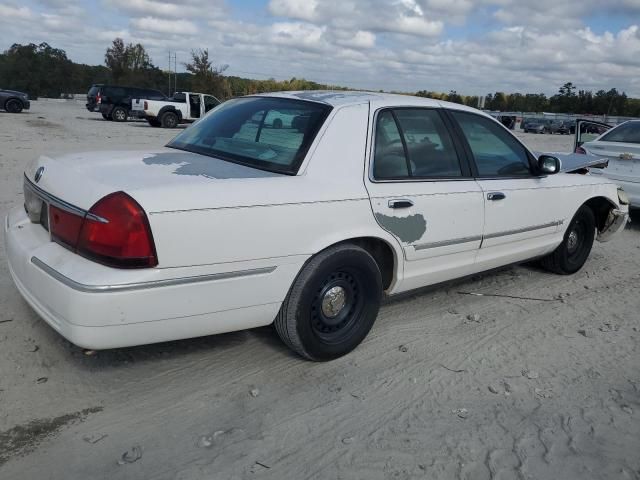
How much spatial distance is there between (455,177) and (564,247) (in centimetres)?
198

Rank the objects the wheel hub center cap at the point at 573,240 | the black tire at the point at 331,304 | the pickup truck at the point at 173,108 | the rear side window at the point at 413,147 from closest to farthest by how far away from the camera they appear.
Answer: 1. the black tire at the point at 331,304
2. the rear side window at the point at 413,147
3. the wheel hub center cap at the point at 573,240
4. the pickup truck at the point at 173,108

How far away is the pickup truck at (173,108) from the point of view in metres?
23.9

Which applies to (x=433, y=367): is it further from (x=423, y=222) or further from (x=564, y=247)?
(x=564, y=247)

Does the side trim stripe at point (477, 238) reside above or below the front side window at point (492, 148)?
below

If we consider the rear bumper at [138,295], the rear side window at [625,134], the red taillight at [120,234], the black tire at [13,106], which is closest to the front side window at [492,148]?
the rear bumper at [138,295]

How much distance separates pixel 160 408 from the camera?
2.95 metres

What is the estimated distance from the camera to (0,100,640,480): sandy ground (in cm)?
258

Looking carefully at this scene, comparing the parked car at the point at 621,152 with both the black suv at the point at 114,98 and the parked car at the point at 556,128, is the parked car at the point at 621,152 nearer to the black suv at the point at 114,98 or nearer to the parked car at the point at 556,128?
the black suv at the point at 114,98

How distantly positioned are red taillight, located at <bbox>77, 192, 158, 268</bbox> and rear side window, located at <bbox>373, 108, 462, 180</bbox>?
1.47 metres

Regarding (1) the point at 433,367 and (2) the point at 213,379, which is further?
(1) the point at 433,367

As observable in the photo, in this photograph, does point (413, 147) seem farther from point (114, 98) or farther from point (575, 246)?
point (114, 98)

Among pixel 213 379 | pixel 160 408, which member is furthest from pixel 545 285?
pixel 160 408

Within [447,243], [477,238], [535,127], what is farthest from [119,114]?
[535,127]

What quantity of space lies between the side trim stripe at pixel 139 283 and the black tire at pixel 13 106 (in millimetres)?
25812
